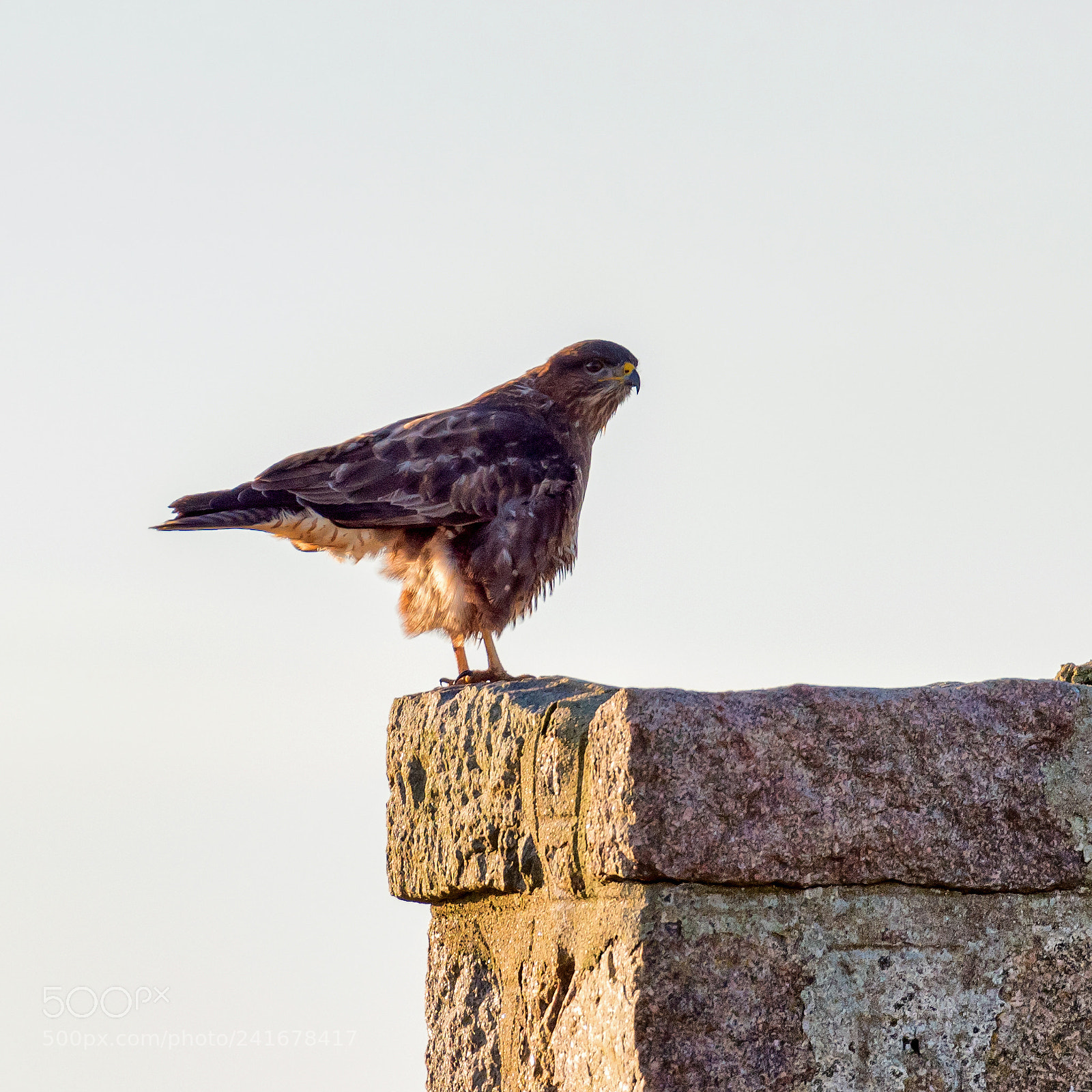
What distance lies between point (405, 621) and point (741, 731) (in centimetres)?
251

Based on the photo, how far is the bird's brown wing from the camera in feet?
14.9

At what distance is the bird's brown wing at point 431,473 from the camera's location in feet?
14.9

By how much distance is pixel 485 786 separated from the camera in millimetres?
2596

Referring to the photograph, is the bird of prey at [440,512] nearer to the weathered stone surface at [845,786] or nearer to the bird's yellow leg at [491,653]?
the bird's yellow leg at [491,653]

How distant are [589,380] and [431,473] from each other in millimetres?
961

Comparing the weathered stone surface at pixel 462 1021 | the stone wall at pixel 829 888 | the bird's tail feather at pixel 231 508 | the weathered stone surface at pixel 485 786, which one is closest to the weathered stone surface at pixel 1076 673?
the stone wall at pixel 829 888

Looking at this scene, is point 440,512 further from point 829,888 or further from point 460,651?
point 829,888

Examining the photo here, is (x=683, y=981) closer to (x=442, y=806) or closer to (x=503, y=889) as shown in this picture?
(x=503, y=889)

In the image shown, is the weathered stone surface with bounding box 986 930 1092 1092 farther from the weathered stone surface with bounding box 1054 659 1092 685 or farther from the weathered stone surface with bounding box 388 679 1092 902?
the weathered stone surface with bounding box 1054 659 1092 685

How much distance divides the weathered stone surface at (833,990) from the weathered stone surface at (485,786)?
0.18m

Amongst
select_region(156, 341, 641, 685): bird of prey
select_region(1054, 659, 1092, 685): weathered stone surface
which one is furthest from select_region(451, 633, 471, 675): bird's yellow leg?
select_region(1054, 659, 1092, 685): weathered stone surface

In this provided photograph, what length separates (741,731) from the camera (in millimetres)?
2205

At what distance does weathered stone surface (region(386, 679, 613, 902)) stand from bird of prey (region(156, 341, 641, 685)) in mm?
1497

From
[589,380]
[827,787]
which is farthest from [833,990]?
[589,380]
